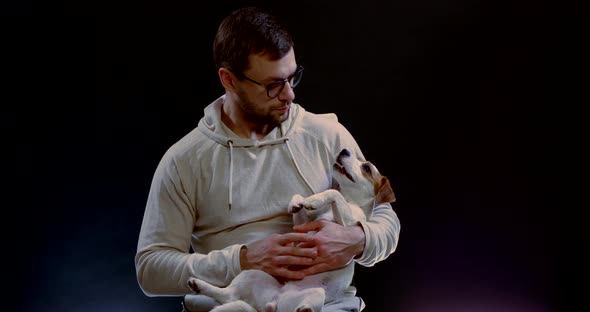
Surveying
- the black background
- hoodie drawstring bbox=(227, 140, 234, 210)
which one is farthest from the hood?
the black background

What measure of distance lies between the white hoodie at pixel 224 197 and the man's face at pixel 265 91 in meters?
0.09

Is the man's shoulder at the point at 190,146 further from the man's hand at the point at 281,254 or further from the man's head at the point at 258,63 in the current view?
the man's hand at the point at 281,254

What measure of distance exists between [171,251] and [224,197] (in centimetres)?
21

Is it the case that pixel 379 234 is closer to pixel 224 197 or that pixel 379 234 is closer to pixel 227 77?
pixel 224 197

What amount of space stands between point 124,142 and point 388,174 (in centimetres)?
104

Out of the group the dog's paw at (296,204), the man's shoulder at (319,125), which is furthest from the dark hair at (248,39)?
the dog's paw at (296,204)

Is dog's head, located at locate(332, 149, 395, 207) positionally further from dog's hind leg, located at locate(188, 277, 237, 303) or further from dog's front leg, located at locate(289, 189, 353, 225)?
dog's hind leg, located at locate(188, 277, 237, 303)

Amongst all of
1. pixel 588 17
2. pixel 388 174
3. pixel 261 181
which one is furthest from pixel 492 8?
pixel 261 181

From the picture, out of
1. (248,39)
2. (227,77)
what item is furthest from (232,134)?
(248,39)

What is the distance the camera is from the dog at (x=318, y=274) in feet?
6.53

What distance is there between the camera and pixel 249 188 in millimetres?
2238

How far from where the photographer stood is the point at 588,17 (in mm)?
3158

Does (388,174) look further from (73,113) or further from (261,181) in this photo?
(73,113)

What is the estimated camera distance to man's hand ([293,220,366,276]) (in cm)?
209
